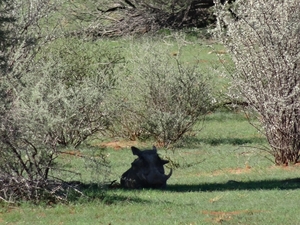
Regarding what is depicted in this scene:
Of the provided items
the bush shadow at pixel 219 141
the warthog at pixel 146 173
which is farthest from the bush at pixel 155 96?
the warthog at pixel 146 173

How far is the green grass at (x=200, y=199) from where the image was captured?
526 inches

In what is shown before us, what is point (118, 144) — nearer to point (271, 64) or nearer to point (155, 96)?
point (155, 96)

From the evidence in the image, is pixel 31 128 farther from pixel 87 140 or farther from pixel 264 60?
pixel 87 140

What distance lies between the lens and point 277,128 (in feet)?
66.3

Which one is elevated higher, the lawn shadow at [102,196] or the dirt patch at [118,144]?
the dirt patch at [118,144]

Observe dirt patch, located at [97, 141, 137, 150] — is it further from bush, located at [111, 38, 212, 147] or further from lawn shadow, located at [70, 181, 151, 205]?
lawn shadow, located at [70, 181, 151, 205]

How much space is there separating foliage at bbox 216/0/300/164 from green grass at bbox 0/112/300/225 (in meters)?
0.77

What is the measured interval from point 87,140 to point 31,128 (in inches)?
413

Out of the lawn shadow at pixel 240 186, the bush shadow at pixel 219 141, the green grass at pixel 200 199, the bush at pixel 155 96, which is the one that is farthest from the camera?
the bush at pixel 155 96

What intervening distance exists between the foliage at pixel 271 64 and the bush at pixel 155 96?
4.67 m

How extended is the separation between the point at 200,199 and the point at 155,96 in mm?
9974

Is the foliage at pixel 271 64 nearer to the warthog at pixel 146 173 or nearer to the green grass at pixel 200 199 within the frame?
the green grass at pixel 200 199

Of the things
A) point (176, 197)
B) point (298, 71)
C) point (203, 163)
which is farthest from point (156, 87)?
point (176, 197)

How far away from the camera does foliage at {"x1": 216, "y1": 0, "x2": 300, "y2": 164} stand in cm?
1952
